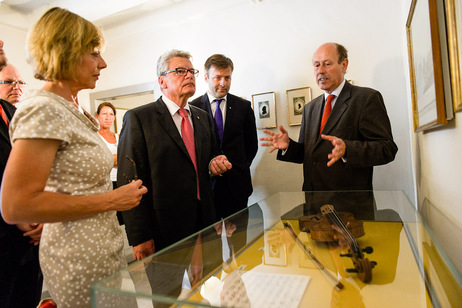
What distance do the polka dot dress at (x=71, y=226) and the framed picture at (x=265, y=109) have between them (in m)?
2.88

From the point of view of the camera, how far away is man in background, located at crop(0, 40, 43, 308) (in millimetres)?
1695

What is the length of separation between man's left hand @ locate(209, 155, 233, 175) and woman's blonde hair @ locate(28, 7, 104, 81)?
122 centimetres

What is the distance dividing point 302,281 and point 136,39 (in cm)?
479

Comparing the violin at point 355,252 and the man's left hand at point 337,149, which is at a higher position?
the man's left hand at point 337,149

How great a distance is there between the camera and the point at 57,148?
112 cm

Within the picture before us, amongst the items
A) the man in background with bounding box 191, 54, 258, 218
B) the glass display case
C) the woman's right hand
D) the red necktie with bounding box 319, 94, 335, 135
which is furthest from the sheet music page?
the man in background with bounding box 191, 54, 258, 218

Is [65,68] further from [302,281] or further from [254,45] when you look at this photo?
[254,45]

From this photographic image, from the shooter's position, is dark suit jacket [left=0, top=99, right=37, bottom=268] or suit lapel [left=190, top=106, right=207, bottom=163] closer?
dark suit jacket [left=0, top=99, right=37, bottom=268]

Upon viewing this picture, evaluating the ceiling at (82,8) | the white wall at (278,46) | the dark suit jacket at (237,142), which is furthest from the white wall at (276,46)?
the dark suit jacket at (237,142)

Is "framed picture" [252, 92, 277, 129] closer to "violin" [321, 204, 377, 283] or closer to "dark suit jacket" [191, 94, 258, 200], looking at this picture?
"dark suit jacket" [191, 94, 258, 200]

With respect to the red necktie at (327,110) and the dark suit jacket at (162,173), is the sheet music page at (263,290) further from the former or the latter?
the red necktie at (327,110)

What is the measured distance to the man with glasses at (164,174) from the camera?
6.77 ft

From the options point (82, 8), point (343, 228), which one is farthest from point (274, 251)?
point (82, 8)

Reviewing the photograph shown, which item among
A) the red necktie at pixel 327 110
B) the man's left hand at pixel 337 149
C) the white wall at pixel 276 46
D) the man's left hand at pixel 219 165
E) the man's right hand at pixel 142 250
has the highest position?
the white wall at pixel 276 46
